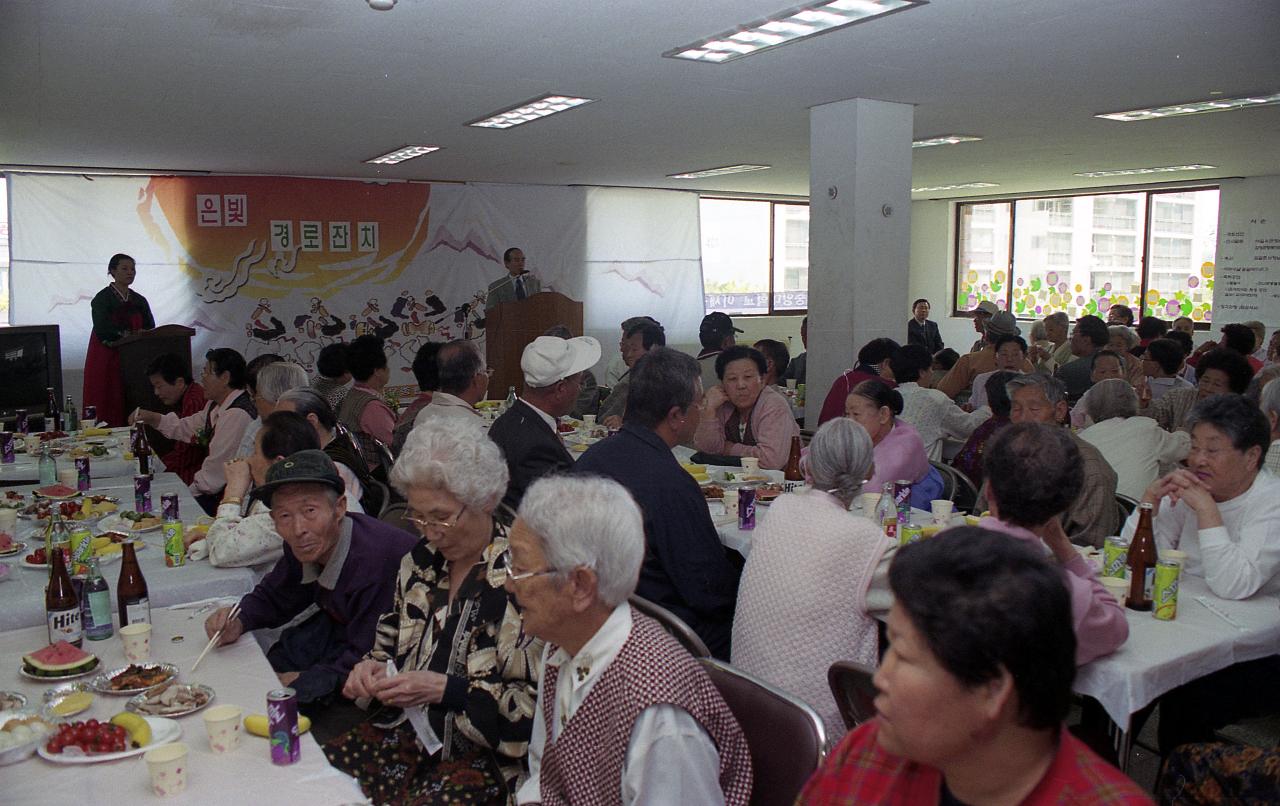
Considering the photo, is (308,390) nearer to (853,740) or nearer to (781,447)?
(781,447)

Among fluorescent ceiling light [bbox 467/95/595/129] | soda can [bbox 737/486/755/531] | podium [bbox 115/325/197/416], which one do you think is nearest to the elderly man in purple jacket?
soda can [bbox 737/486/755/531]

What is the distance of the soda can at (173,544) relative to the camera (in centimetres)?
326

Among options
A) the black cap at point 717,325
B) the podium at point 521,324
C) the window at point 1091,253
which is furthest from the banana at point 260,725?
the window at point 1091,253

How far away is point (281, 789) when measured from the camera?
1.80 metres

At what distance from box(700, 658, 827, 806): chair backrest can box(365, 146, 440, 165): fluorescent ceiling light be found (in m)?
7.58

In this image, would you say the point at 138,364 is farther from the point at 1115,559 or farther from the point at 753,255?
the point at 753,255

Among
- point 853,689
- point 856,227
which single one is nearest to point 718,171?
point 856,227

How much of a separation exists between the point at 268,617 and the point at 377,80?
386 centimetres

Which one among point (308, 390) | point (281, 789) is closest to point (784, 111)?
point (308, 390)

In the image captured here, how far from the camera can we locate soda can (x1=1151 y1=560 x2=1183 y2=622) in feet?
8.55

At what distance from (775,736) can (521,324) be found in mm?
9276

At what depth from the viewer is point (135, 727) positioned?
1955 millimetres

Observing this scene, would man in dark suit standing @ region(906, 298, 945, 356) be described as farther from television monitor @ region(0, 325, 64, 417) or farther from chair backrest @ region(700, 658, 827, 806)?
chair backrest @ region(700, 658, 827, 806)

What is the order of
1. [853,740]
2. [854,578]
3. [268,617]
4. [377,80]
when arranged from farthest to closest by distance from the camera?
[377,80] < [268,617] < [854,578] < [853,740]
